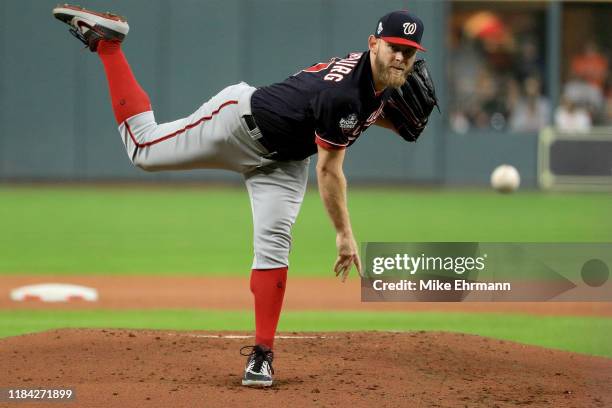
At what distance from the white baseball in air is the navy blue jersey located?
14.2 m

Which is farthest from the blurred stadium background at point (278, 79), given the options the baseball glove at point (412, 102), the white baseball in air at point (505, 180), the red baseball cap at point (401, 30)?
the red baseball cap at point (401, 30)

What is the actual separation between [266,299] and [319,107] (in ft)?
3.41

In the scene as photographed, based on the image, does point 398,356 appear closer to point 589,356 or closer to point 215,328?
point 589,356

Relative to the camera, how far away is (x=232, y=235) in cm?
1297

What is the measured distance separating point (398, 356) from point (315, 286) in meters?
3.45

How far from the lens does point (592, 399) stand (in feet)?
15.5

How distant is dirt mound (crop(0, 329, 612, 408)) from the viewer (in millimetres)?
4617

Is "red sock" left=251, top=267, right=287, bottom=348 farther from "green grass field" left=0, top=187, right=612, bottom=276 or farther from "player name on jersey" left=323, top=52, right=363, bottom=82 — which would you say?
"green grass field" left=0, top=187, right=612, bottom=276

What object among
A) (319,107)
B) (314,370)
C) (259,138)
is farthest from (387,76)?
(314,370)

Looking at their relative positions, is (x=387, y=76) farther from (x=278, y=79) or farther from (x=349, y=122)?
(x=278, y=79)

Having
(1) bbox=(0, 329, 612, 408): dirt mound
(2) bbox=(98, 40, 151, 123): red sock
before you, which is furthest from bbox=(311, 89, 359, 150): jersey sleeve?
(1) bbox=(0, 329, 612, 408): dirt mound

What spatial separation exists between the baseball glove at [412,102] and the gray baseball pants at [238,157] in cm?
55

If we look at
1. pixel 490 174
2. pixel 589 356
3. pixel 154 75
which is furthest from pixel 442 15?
pixel 589 356

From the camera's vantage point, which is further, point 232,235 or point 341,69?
point 232,235
